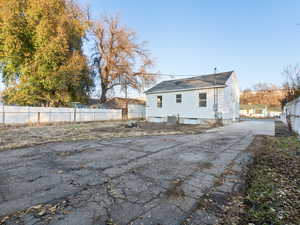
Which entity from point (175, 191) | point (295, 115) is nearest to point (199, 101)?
point (295, 115)

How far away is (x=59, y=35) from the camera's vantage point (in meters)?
12.2

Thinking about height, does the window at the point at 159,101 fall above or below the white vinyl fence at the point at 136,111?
above

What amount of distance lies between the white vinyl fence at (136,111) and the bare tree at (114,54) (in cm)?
536

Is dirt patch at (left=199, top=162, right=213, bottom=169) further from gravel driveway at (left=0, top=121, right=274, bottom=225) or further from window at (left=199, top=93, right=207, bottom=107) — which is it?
window at (left=199, top=93, right=207, bottom=107)

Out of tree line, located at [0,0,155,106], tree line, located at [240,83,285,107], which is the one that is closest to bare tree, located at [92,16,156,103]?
tree line, located at [0,0,155,106]

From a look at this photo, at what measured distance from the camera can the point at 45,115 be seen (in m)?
13.2

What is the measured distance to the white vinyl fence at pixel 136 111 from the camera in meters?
23.7

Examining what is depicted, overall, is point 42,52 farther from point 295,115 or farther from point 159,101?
point 295,115

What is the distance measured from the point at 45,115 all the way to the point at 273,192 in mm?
16262

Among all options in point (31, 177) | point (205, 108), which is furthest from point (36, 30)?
point (205, 108)

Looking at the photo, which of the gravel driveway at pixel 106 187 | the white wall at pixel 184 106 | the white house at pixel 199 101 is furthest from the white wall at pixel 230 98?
the gravel driveway at pixel 106 187

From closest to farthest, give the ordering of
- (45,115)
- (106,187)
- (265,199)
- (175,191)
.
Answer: (265,199), (175,191), (106,187), (45,115)

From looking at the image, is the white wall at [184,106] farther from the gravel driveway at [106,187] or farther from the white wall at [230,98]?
the gravel driveway at [106,187]

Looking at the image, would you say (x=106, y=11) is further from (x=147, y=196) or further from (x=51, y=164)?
→ (x=147, y=196)
